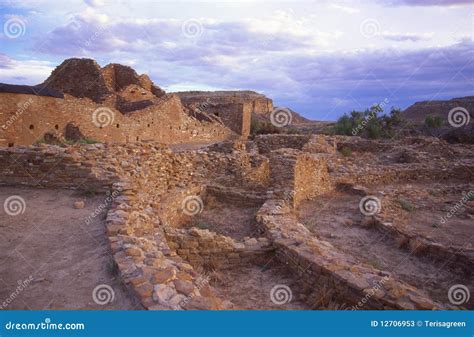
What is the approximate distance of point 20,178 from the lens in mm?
7809

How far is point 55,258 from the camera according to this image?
466cm

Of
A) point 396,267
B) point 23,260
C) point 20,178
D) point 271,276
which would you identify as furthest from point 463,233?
point 20,178

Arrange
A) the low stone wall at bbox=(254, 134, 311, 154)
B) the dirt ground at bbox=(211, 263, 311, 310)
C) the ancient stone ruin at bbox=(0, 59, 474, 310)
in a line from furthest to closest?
the low stone wall at bbox=(254, 134, 311, 154), the dirt ground at bbox=(211, 263, 311, 310), the ancient stone ruin at bbox=(0, 59, 474, 310)

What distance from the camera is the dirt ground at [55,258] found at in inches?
147

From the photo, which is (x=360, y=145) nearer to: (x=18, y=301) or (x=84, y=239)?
(x=84, y=239)

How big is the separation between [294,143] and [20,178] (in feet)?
44.4

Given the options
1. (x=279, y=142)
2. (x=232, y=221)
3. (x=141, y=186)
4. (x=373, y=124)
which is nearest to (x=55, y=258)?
(x=141, y=186)

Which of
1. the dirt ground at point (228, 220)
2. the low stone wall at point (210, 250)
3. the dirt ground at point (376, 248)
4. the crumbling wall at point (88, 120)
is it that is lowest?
the dirt ground at point (376, 248)

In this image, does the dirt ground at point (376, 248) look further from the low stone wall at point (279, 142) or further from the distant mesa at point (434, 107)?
the distant mesa at point (434, 107)

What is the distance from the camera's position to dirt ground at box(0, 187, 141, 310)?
12.2ft

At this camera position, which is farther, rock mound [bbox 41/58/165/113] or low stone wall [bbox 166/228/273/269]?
rock mound [bbox 41/58/165/113]

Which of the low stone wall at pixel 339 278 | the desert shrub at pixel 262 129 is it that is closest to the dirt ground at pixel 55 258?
the low stone wall at pixel 339 278

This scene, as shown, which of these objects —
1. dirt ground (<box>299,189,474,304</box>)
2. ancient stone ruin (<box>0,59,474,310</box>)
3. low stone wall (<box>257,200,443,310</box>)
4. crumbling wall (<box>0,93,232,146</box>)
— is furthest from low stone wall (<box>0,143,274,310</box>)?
crumbling wall (<box>0,93,232,146</box>)

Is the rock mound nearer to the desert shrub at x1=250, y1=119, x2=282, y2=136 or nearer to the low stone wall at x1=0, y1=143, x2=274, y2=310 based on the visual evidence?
the desert shrub at x1=250, y1=119, x2=282, y2=136
